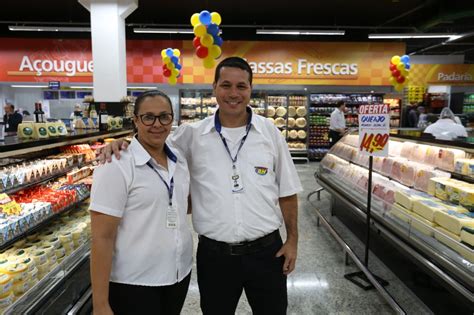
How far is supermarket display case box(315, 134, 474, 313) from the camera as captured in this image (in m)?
2.39

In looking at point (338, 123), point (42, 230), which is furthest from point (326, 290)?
point (338, 123)

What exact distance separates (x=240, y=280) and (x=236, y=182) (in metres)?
0.55

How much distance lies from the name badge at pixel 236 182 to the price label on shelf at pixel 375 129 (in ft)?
6.41

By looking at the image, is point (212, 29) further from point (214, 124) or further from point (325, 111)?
point (214, 124)

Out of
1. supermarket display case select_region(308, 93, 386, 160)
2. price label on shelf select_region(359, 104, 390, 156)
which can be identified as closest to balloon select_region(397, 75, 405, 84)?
supermarket display case select_region(308, 93, 386, 160)

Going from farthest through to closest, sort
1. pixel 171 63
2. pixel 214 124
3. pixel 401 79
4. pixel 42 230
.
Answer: pixel 401 79
pixel 171 63
pixel 42 230
pixel 214 124

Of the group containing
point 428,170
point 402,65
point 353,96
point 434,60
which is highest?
point 434,60

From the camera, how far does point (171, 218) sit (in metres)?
1.58

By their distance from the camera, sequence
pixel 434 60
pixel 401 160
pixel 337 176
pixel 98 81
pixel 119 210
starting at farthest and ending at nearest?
pixel 434 60 < pixel 98 81 < pixel 337 176 < pixel 401 160 < pixel 119 210

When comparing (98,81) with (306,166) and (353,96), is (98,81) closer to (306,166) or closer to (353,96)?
(306,166)

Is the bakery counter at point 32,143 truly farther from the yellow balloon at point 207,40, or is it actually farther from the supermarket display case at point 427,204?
the yellow balloon at point 207,40

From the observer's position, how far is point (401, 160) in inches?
155

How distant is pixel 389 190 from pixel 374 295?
109 centimetres

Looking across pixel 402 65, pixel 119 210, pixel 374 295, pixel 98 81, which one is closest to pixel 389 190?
pixel 374 295
